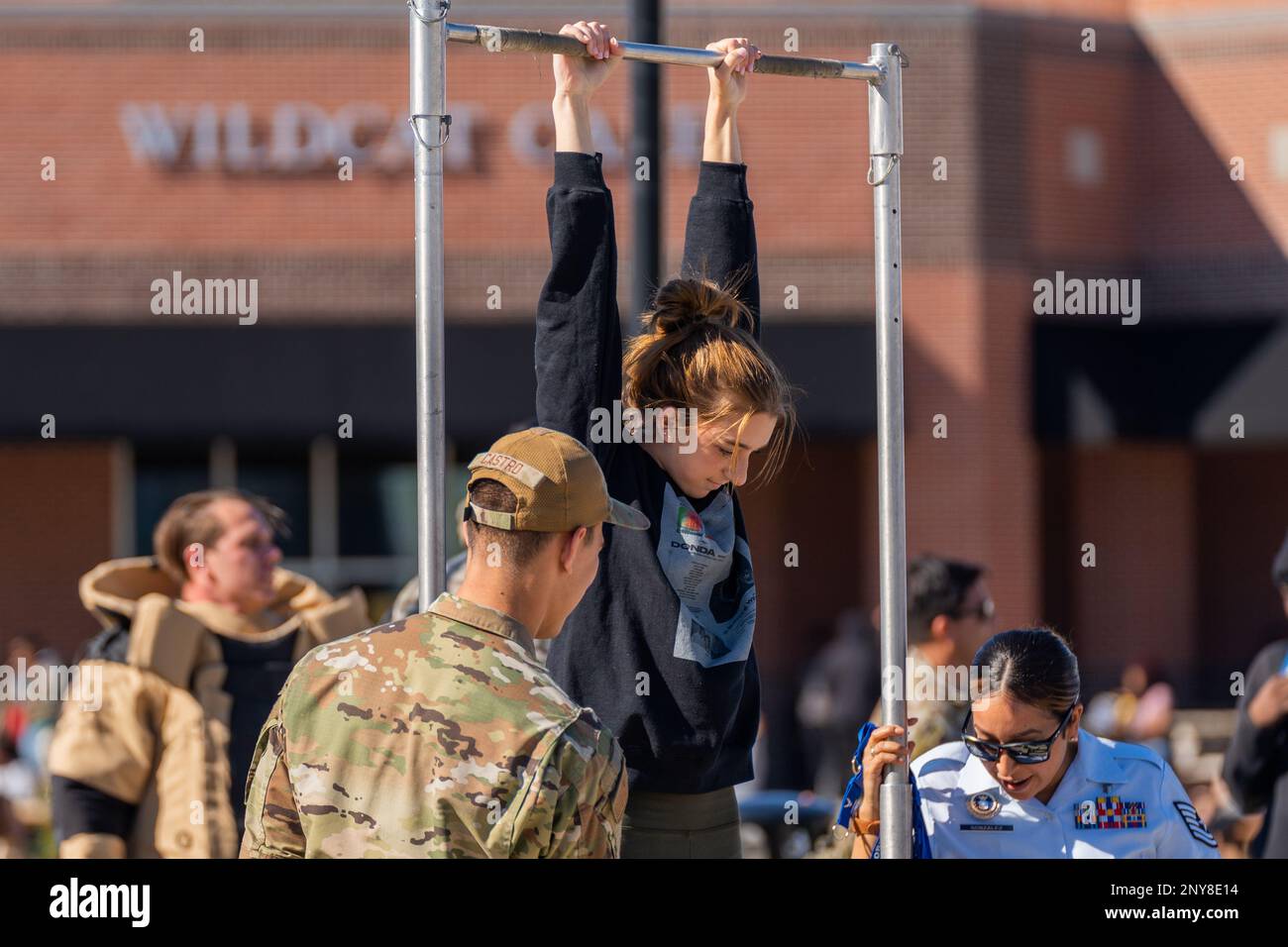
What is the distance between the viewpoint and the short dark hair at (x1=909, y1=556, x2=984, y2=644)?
5832 mm

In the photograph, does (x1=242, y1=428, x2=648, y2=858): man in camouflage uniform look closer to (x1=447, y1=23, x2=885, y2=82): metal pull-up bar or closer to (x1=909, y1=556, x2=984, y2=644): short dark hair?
(x1=447, y1=23, x2=885, y2=82): metal pull-up bar

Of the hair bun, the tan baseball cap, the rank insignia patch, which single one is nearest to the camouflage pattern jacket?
the tan baseball cap

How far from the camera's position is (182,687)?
4840 mm

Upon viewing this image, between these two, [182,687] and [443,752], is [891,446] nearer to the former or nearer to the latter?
[443,752]

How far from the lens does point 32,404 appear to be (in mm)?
15023

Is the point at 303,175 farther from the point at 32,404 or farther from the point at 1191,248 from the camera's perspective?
the point at 1191,248

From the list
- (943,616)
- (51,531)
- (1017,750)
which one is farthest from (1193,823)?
(51,531)

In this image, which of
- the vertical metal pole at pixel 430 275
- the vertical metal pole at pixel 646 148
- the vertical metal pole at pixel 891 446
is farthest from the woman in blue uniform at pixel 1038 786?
the vertical metal pole at pixel 646 148

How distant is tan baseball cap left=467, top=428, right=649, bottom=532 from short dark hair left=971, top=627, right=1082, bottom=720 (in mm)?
1300

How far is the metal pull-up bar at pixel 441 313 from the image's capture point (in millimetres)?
3176

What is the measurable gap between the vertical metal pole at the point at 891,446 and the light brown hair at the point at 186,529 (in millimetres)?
2421

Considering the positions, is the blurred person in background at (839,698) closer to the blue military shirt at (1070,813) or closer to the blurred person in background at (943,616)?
the blurred person in background at (943,616)

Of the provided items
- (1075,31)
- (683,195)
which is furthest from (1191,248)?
(683,195)

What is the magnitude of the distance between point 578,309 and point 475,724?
0.95 meters
